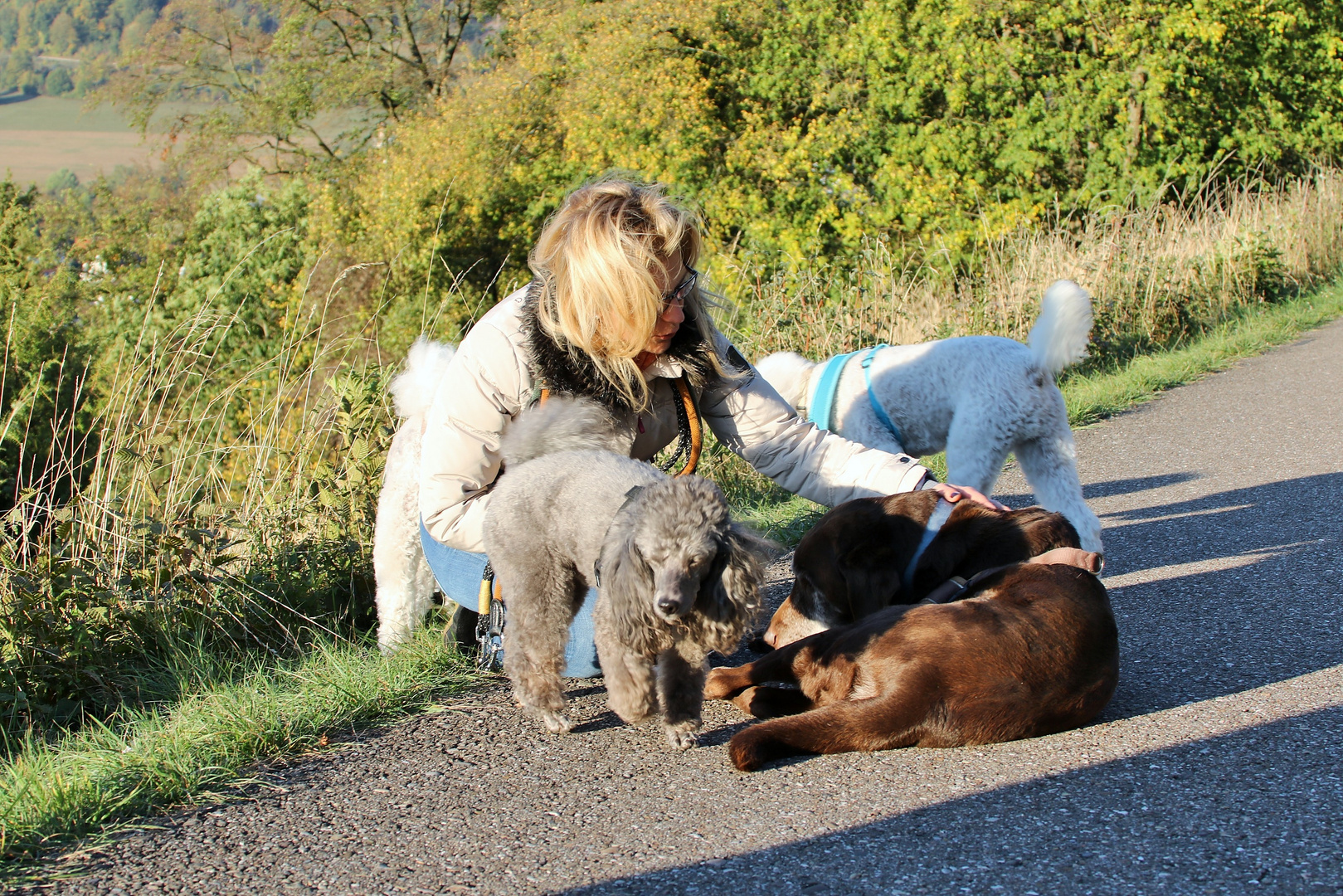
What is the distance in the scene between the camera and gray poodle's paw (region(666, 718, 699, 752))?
2930 millimetres

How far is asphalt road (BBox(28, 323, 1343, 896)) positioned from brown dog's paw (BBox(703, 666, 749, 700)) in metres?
0.09

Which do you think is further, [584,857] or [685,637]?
[685,637]

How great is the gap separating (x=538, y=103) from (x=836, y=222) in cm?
745

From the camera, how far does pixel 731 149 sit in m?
16.6

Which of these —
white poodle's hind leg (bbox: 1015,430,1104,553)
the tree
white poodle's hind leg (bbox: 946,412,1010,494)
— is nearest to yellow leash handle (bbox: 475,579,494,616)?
white poodle's hind leg (bbox: 946,412,1010,494)

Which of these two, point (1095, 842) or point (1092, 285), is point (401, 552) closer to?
point (1095, 842)

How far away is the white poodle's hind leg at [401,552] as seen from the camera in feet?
12.6

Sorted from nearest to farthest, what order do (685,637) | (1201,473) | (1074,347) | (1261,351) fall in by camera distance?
(685,637) → (1074,347) → (1201,473) → (1261,351)

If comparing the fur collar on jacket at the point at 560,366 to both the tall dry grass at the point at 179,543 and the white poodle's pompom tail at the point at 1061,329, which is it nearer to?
the tall dry grass at the point at 179,543

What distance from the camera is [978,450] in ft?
16.3

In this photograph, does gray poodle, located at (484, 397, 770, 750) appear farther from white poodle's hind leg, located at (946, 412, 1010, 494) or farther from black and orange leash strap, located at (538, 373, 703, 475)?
white poodle's hind leg, located at (946, 412, 1010, 494)

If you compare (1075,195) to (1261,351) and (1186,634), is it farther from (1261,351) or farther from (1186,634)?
(1186,634)

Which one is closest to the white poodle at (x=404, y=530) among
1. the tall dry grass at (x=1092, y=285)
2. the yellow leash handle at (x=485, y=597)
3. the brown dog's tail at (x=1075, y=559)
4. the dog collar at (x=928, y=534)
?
the yellow leash handle at (x=485, y=597)

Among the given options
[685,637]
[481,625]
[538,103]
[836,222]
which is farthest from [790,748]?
[538,103]
